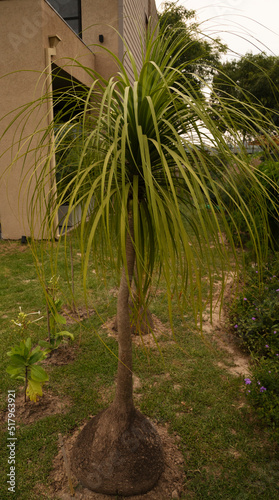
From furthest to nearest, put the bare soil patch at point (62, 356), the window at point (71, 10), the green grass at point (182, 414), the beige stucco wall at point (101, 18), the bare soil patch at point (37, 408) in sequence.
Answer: the window at point (71, 10)
the beige stucco wall at point (101, 18)
the bare soil patch at point (62, 356)
the bare soil patch at point (37, 408)
the green grass at point (182, 414)

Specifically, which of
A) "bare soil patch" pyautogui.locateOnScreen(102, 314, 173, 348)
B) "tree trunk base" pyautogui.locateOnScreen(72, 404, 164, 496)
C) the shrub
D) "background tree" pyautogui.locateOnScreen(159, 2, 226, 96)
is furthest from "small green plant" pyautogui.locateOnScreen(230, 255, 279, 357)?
"background tree" pyautogui.locateOnScreen(159, 2, 226, 96)

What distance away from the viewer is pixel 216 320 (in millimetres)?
4137

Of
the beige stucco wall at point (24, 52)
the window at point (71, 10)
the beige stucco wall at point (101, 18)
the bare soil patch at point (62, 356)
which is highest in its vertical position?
the window at point (71, 10)

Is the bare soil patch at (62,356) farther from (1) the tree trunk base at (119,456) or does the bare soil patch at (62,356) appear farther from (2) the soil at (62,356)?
(1) the tree trunk base at (119,456)

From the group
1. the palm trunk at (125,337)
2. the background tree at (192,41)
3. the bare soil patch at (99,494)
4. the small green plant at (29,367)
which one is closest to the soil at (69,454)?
the bare soil patch at (99,494)

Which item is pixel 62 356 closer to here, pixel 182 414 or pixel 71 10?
pixel 182 414

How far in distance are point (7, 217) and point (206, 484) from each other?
244 inches

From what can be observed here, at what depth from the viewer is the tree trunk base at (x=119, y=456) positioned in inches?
76.6

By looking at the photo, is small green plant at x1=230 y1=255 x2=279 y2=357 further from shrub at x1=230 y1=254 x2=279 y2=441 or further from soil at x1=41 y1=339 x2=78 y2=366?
soil at x1=41 y1=339 x2=78 y2=366

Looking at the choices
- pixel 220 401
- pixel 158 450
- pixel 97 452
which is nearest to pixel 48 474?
pixel 97 452

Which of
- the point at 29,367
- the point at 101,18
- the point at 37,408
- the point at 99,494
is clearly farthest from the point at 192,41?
the point at 101,18

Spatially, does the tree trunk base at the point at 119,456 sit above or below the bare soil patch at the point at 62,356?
below

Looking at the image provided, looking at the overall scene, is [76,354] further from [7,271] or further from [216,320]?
[7,271]

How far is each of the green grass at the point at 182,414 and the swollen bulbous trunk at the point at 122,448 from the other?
0.80 feet
